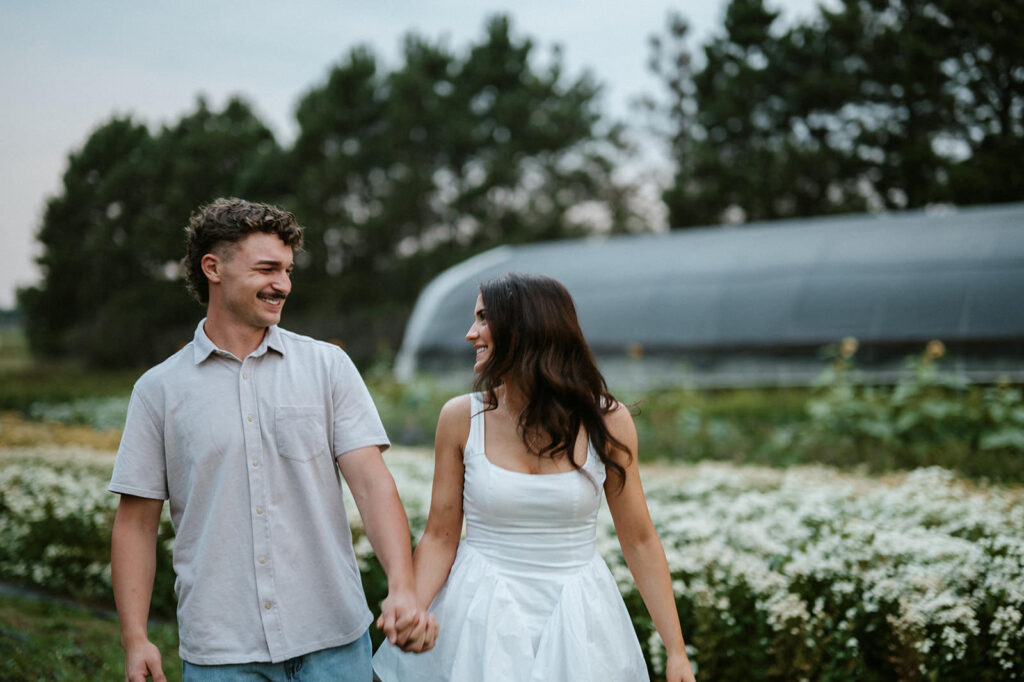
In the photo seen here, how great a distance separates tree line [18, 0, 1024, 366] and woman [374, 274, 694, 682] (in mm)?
10810

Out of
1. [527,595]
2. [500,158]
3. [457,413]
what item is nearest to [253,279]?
[457,413]

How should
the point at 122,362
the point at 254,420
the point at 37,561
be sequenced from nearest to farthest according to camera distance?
the point at 254,420 → the point at 37,561 → the point at 122,362

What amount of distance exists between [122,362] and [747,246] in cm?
1080

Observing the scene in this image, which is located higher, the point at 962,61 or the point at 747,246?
the point at 962,61

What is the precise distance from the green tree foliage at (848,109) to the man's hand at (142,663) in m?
13.1

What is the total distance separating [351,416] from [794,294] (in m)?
10.9

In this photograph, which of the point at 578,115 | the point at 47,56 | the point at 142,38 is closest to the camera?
the point at 47,56

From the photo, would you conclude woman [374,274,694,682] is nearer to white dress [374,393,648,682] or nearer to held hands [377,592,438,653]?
white dress [374,393,648,682]

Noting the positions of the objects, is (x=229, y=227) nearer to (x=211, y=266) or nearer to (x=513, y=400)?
(x=211, y=266)

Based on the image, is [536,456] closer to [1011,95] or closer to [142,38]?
[142,38]

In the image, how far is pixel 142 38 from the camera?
30.0 feet

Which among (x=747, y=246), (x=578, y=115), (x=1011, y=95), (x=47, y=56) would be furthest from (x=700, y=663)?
(x=578, y=115)

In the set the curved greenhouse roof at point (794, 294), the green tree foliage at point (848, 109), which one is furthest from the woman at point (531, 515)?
the green tree foliage at point (848, 109)

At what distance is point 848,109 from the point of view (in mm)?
19969
